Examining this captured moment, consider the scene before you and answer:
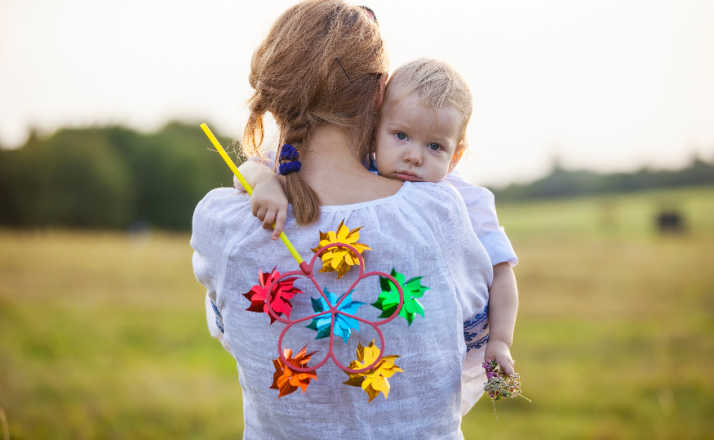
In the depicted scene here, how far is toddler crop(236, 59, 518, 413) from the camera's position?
1494 mm

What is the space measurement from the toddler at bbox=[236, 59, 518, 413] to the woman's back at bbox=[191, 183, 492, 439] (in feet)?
0.37

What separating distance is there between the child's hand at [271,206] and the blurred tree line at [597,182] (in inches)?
573

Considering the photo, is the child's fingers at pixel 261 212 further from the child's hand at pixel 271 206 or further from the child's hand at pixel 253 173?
the child's hand at pixel 253 173

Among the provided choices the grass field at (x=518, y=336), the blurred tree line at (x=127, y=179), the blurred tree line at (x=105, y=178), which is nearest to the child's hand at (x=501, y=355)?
the grass field at (x=518, y=336)

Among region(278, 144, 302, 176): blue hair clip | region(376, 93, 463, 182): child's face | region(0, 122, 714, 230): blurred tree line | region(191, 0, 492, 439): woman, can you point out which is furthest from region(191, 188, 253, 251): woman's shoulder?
region(0, 122, 714, 230): blurred tree line

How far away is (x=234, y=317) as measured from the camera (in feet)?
4.67

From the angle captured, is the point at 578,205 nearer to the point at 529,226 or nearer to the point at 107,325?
the point at 529,226

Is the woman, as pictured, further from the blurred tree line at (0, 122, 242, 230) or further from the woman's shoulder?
the blurred tree line at (0, 122, 242, 230)

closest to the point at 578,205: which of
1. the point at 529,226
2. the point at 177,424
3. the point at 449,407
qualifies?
the point at 529,226

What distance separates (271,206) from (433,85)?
62 cm

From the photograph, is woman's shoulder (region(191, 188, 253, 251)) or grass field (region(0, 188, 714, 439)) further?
grass field (region(0, 188, 714, 439))

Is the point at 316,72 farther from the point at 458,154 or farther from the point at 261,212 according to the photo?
the point at 458,154

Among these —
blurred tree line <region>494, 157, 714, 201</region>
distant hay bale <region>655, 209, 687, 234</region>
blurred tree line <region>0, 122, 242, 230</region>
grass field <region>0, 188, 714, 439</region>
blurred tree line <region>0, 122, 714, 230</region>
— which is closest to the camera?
grass field <region>0, 188, 714, 439</region>

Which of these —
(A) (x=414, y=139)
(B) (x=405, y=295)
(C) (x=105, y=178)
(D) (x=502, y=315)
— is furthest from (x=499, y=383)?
(C) (x=105, y=178)
